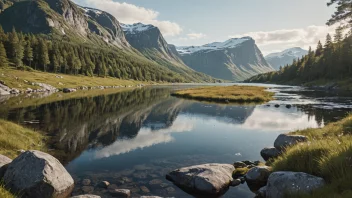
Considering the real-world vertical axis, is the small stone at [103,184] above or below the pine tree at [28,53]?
below

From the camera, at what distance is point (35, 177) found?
13406mm

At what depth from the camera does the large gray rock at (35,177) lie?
43.4ft

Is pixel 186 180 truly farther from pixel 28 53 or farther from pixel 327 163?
pixel 28 53

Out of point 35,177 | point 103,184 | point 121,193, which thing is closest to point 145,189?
point 121,193

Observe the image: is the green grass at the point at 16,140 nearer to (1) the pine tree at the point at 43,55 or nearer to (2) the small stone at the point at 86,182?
(2) the small stone at the point at 86,182

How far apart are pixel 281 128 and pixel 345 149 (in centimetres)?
2676

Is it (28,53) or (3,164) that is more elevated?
(28,53)

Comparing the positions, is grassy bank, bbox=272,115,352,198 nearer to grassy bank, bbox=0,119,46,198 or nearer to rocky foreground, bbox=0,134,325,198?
rocky foreground, bbox=0,134,325,198

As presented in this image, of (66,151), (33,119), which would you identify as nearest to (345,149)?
(66,151)

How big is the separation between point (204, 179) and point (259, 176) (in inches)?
147

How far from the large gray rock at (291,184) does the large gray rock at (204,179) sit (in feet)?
13.3

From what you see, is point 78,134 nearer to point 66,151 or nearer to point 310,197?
point 66,151

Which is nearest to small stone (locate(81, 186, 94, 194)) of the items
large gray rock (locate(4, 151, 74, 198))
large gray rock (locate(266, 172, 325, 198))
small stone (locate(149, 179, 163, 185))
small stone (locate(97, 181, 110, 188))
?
small stone (locate(97, 181, 110, 188))

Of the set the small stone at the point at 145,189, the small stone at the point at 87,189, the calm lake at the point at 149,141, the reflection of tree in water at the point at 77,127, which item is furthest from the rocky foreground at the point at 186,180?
the reflection of tree in water at the point at 77,127
